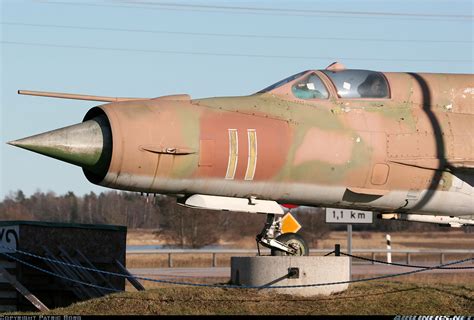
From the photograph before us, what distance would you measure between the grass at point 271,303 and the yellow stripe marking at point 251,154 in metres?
2.22

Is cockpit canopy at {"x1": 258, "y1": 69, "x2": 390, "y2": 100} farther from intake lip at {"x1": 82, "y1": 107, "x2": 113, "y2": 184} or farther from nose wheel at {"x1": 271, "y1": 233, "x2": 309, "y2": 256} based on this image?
intake lip at {"x1": 82, "y1": 107, "x2": 113, "y2": 184}

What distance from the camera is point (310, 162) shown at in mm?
14586

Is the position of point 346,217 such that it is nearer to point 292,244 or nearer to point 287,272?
point 292,244

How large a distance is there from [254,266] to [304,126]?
2558mm

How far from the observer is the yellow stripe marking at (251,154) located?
1404 centimetres

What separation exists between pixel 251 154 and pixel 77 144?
2.38 metres

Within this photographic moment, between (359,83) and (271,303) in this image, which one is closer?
(271,303)

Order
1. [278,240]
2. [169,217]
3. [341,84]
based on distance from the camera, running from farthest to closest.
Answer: [169,217], [278,240], [341,84]

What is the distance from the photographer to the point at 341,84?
15398 mm

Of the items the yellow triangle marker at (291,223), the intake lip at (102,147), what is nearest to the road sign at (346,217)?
the yellow triangle marker at (291,223)

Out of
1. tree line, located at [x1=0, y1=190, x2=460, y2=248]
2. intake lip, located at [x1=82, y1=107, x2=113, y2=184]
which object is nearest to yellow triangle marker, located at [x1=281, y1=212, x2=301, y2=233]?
tree line, located at [x1=0, y1=190, x2=460, y2=248]

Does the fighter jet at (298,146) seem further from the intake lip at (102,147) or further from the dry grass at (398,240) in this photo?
the dry grass at (398,240)

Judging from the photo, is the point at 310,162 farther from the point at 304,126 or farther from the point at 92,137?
the point at 92,137

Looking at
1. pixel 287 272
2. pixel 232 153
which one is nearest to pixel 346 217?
pixel 287 272
